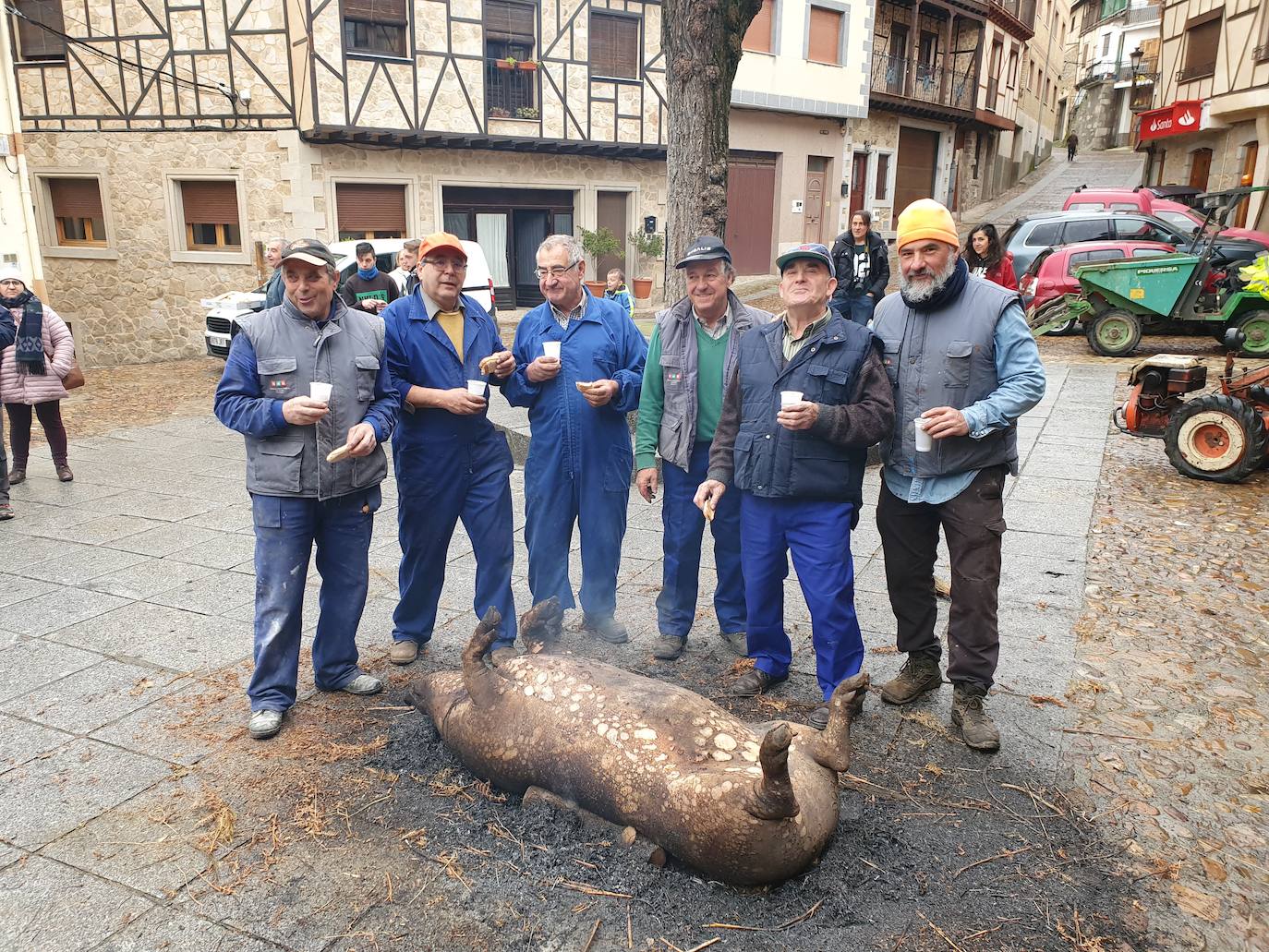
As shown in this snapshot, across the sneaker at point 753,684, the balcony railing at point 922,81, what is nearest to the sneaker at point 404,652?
the sneaker at point 753,684

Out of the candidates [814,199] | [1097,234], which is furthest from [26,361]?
[814,199]

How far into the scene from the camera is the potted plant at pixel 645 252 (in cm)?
→ 2019

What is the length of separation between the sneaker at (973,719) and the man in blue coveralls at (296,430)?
259 centimetres

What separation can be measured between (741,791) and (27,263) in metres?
15.2

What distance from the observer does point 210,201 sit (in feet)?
55.7

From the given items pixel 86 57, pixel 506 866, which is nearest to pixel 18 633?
pixel 506 866

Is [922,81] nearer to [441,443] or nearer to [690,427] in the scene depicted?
[690,427]

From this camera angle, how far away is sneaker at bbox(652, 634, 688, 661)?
4.35 metres

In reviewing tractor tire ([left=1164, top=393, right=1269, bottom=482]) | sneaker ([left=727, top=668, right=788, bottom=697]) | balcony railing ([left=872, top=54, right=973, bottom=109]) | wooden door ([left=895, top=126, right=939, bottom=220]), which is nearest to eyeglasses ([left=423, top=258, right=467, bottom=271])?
sneaker ([left=727, top=668, right=788, bottom=697])

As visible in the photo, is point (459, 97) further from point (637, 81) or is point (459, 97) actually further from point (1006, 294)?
point (1006, 294)

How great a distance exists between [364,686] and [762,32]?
73.1 feet

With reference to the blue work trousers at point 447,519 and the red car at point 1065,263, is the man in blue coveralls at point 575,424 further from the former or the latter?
the red car at point 1065,263

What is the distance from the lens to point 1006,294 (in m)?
3.49

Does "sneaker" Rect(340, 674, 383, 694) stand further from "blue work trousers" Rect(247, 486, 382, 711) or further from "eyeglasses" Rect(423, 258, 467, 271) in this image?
"eyeglasses" Rect(423, 258, 467, 271)
